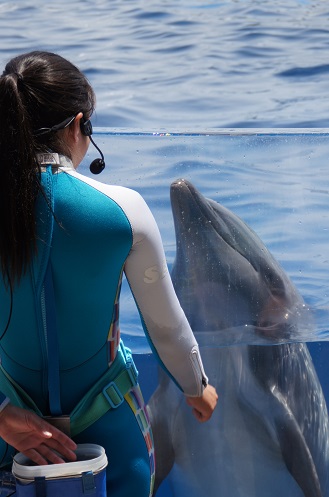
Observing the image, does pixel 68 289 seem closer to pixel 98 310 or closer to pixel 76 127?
pixel 98 310

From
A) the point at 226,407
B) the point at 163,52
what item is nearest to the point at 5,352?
the point at 226,407

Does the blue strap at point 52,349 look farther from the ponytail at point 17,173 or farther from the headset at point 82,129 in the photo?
the headset at point 82,129

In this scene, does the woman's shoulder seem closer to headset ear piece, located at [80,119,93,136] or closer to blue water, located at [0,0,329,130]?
headset ear piece, located at [80,119,93,136]

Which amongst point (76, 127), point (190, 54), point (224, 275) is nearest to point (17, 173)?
point (76, 127)

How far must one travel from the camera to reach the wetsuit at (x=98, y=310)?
221cm

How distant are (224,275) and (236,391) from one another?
496 mm

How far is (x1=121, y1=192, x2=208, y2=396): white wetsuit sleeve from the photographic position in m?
2.28

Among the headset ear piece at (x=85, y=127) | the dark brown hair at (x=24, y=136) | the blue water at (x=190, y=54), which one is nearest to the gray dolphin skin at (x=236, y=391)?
the headset ear piece at (x=85, y=127)

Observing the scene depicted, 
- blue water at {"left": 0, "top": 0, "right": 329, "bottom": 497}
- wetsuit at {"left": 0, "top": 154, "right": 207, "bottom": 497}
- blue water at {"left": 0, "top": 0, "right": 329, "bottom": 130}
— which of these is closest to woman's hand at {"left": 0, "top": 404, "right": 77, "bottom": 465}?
wetsuit at {"left": 0, "top": 154, "right": 207, "bottom": 497}

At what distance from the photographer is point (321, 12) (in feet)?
62.2

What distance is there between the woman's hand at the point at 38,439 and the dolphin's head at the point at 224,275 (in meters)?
1.44

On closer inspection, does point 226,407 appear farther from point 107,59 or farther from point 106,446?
point 107,59

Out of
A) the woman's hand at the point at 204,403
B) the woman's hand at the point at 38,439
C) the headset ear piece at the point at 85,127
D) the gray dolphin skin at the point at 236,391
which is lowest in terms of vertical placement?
the gray dolphin skin at the point at 236,391

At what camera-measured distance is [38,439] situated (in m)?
2.25
